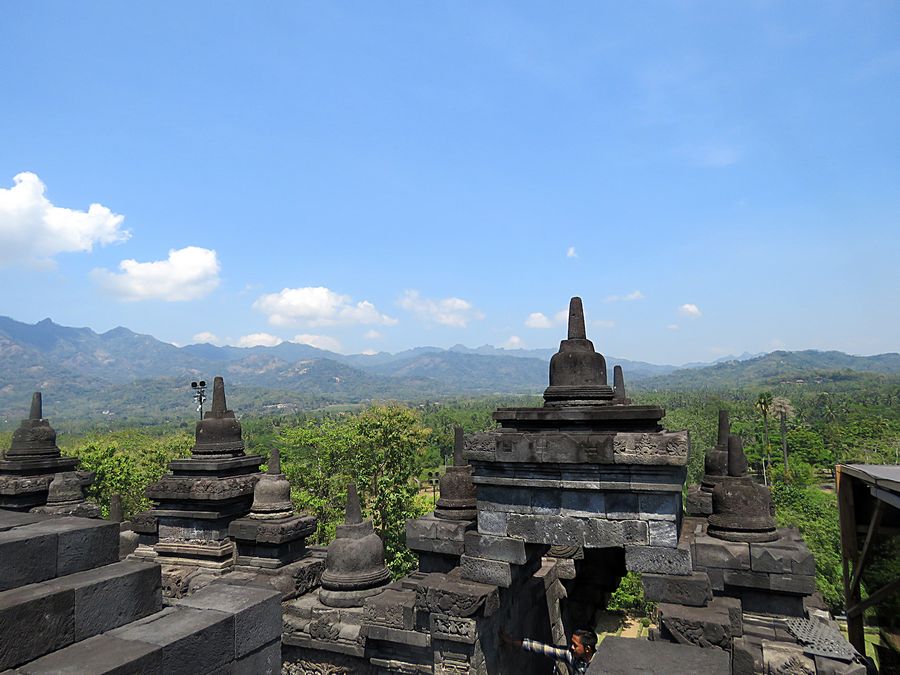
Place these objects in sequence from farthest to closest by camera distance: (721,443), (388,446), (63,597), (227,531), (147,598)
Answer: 1. (388,446)
2. (721,443)
3. (227,531)
4. (147,598)
5. (63,597)

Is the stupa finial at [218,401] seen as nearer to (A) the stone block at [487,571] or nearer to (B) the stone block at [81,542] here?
(B) the stone block at [81,542]

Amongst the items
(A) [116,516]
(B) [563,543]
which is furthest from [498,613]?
(A) [116,516]

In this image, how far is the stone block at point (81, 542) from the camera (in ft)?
12.2

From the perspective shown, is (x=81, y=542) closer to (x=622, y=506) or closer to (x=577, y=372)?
(x=622, y=506)

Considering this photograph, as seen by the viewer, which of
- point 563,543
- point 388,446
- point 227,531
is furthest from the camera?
point 388,446

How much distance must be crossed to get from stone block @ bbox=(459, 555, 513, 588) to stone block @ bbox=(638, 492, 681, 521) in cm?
155

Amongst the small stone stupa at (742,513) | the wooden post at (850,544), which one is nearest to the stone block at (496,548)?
the small stone stupa at (742,513)

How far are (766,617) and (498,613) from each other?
3.63 metres

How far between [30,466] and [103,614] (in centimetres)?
1086

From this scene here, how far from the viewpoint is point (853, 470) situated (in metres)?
8.01

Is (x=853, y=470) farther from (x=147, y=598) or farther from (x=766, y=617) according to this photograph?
(x=147, y=598)

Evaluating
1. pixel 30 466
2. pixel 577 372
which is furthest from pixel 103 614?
pixel 30 466

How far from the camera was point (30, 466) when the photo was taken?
11.8m

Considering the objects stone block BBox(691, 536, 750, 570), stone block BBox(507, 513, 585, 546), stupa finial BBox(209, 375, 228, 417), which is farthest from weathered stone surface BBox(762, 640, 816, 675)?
stupa finial BBox(209, 375, 228, 417)
